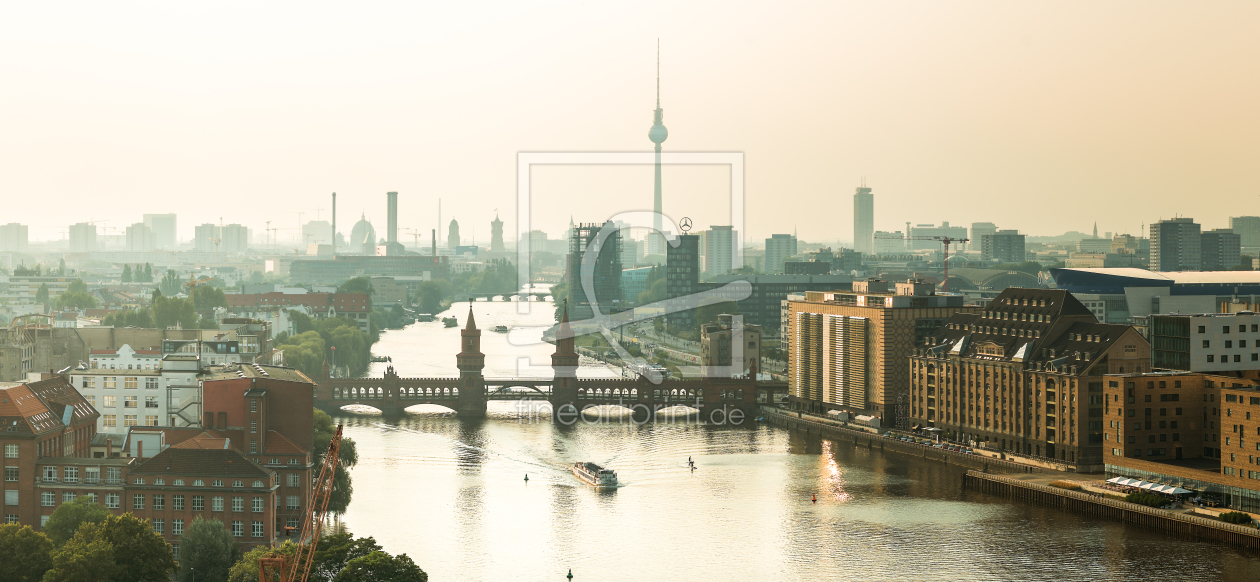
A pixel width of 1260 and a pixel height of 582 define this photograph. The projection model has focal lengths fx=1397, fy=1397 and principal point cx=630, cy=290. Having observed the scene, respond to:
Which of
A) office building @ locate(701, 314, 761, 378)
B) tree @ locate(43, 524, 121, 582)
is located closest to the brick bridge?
office building @ locate(701, 314, 761, 378)

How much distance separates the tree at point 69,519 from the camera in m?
30.6

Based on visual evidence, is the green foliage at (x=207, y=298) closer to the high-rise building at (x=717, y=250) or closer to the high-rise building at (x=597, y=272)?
the high-rise building at (x=597, y=272)

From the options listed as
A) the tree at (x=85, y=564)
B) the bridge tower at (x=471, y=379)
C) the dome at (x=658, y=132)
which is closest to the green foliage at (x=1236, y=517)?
the tree at (x=85, y=564)

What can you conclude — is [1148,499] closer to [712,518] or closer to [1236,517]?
[1236,517]

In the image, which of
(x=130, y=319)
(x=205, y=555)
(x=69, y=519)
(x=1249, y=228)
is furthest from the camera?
(x=1249, y=228)

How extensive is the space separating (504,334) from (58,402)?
2716 inches

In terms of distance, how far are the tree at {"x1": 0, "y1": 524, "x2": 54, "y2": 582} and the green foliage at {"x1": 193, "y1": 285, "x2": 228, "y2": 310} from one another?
230 ft

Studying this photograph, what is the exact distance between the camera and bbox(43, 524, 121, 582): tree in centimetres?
2680

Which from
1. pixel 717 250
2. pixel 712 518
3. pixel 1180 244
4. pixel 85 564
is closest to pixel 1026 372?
pixel 712 518

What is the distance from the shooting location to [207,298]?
96812mm

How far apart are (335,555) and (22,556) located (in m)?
5.97

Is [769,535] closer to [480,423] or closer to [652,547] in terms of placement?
[652,547]

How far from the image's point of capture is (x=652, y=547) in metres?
35.0

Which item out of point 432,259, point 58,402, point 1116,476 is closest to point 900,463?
point 1116,476
